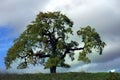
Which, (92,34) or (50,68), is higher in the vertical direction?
(92,34)

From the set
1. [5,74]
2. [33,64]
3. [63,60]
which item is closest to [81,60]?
[63,60]

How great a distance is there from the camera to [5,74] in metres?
42.2

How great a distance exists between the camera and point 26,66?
63.9 m

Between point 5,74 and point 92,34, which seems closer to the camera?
point 5,74

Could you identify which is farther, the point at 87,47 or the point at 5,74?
the point at 87,47

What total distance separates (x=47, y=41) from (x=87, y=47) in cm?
517

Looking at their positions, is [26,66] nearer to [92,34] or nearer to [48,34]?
[48,34]

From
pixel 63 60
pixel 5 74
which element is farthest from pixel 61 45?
pixel 5 74

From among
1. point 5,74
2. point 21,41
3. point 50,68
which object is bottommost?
point 5,74

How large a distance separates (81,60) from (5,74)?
20823 millimetres

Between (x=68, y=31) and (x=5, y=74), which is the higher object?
(x=68, y=31)

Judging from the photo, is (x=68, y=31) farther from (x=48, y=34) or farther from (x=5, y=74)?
(x=5, y=74)

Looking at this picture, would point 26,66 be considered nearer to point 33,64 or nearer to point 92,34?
point 33,64

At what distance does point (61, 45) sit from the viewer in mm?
62406
